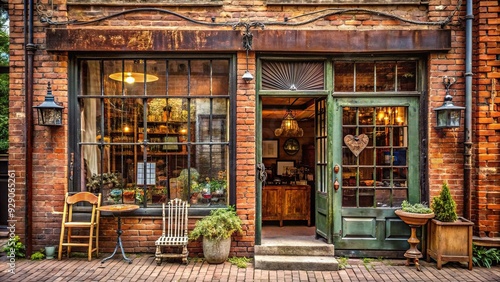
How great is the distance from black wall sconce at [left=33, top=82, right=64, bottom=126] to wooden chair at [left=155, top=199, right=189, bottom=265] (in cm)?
220

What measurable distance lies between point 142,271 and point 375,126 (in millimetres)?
4245

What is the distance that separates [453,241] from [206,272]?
3658 millimetres

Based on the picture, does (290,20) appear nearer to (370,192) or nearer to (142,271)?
(370,192)

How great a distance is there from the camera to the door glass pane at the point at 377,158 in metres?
6.01

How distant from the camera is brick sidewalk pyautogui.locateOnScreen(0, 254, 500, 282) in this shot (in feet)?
16.6

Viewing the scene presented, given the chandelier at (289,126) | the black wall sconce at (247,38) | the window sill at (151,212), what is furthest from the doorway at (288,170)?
the window sill at (151,212)

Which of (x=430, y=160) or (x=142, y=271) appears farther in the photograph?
(x=430, y=160)

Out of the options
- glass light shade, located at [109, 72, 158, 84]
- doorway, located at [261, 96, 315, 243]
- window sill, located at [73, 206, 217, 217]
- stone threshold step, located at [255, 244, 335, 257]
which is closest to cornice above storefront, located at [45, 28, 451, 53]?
glass light shade, located at [109, 72, 158, 84]

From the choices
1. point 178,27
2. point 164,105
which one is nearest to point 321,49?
point 178,27

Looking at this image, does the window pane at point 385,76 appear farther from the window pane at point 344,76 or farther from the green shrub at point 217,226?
the green shrub at point 217,226

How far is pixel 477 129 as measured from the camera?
5.79 m

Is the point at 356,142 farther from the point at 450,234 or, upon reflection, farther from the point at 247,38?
the point at 247,38

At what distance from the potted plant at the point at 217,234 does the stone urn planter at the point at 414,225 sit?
254 cm

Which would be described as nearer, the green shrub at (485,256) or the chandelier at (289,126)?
the green shrub at (485,256)
